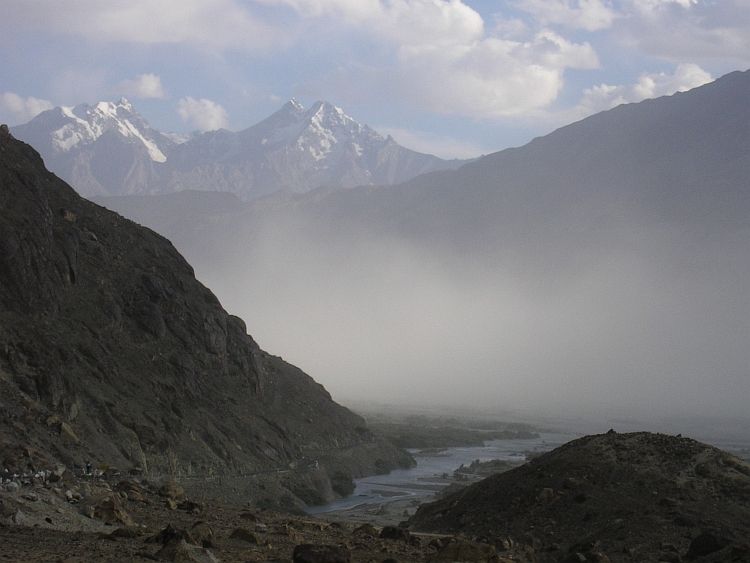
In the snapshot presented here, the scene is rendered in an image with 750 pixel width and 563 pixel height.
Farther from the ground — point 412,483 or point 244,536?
point 244,536

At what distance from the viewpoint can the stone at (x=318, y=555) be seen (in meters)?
22.1

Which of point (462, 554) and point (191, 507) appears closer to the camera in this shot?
point (462, 554)

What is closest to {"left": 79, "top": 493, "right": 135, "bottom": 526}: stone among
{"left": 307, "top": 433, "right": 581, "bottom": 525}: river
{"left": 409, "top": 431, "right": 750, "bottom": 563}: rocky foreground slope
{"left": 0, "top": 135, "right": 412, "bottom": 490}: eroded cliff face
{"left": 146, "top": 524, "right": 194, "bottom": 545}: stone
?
{"left": 146, "top": 524, "right": 194, "bottom": 545}: stone

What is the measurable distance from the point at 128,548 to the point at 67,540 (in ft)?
5.35

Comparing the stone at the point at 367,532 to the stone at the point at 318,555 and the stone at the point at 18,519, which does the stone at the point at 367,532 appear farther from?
the stone at the point at 18,519

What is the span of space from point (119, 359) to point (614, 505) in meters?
41.8

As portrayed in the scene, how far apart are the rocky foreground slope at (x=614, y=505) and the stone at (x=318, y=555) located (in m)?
Result: 10.2

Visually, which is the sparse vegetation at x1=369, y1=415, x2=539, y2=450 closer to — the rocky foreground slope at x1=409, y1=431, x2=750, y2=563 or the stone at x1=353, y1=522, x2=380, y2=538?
the rocky foreground slope at x1=409, y1=431, x2=750, y2=563

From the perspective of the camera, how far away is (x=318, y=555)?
22.3 metres

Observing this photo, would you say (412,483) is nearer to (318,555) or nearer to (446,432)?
(446,432)

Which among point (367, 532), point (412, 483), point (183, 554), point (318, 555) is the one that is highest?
point (183, 554)

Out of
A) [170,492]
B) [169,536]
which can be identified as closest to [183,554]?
[169,536]

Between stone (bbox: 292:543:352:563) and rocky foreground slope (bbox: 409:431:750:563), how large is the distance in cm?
1025

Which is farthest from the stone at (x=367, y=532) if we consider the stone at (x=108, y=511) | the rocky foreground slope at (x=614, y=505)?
the stone at (x=108, y=511)
